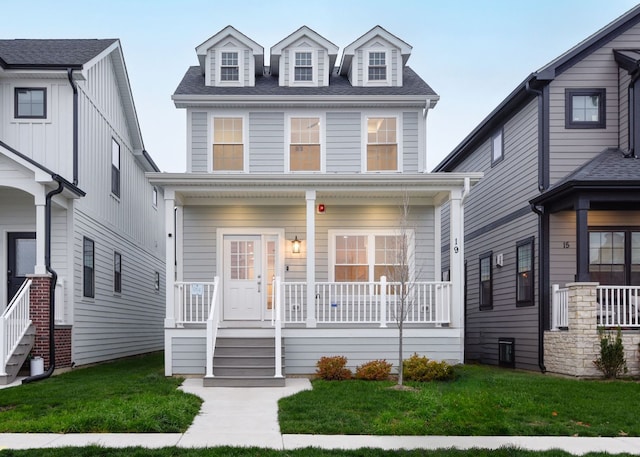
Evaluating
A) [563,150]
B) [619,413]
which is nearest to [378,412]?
[619,413]

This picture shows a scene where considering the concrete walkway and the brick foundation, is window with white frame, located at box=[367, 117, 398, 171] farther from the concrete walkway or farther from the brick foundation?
the concrete walkway

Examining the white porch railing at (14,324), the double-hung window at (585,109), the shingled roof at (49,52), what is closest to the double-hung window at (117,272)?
the shingled roof at (49,52)

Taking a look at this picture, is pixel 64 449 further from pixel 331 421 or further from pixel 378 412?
pixel 378 412

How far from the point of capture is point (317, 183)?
546 inches

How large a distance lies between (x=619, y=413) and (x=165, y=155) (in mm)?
56753

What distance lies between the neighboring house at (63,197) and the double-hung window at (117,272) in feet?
0.09

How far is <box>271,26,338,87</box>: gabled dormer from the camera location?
53.8ft

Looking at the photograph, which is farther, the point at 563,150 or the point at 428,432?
the point at 563,150

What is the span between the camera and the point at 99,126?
16266 millimetres

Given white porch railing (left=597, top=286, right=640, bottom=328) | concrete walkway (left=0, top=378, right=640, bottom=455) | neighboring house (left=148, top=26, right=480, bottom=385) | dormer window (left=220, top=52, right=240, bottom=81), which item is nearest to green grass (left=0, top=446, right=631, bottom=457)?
concrete walkway (left=0, top=378, right=640, bottom=455)

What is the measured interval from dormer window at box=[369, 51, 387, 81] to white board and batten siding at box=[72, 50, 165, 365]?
6.36 m

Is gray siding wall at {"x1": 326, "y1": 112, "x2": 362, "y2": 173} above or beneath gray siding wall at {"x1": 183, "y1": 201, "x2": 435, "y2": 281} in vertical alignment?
above

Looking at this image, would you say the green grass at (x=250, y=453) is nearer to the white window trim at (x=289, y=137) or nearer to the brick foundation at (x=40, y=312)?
the brick foundation at (x=40, y=312)

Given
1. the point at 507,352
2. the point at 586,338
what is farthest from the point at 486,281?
the point at 586,338
